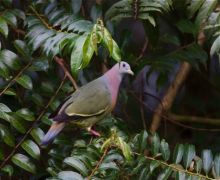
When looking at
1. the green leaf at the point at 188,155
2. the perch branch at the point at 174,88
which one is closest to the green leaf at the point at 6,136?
the green leaf at the point at 188,155

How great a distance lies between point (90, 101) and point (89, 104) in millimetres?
13

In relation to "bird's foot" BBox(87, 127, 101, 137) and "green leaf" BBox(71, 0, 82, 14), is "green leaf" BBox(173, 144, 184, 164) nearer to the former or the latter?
"bird's foot" BBox(87, 127, 101, 137)

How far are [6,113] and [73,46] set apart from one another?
1.27ft

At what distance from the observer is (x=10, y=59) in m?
2.24

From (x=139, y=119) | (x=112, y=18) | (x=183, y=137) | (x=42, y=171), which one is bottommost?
(x=183, y=137)

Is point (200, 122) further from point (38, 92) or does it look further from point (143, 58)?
point (38, 92)

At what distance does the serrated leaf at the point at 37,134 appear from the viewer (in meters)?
2.19

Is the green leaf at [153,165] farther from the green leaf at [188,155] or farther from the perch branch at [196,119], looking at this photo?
the perch branch at [196,119]

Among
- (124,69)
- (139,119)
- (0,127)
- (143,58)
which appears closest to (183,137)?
(139,119)

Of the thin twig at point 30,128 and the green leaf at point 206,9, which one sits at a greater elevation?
the green leaf at point 206,9

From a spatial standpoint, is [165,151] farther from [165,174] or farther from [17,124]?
[17,124]

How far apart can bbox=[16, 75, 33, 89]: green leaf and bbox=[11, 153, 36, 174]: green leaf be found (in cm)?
27

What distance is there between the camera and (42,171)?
2.36 meters

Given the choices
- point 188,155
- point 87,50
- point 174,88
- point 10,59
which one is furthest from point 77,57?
point 174,88
